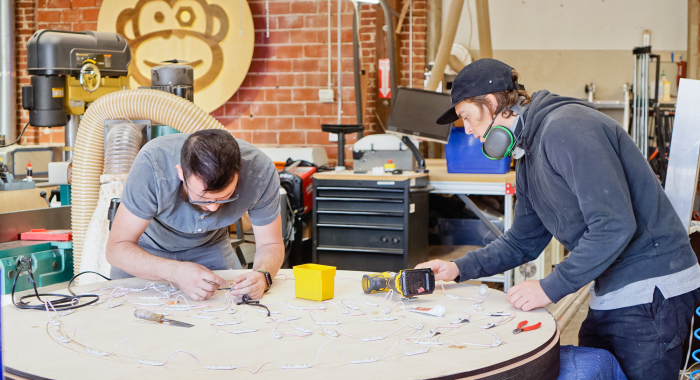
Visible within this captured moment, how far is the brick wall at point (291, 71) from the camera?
16.5 ft

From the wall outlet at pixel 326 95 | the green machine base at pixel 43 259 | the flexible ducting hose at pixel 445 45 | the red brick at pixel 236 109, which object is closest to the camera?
the green machine base at pixel 43 259

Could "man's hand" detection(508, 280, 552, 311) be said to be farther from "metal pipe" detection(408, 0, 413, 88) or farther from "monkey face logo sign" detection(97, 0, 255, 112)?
"metal pipe" detection(408, 0, 413, 88)

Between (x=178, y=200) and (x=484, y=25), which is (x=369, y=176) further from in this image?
(x=484, y=25)

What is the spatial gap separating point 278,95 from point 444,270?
12.1 feet

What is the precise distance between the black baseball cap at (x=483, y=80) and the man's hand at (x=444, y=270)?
48cm

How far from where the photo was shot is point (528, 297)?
1504mm

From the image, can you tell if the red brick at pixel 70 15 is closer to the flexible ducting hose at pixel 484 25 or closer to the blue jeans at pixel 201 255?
the flexible ducting hose at pixel 484 25

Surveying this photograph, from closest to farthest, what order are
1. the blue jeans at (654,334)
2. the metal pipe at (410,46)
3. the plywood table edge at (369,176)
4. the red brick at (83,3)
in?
the blue jeans at (654,334) → the plywood table edge at (369,176) → the red brick at (83,3) → the metal pipe at (410,46)

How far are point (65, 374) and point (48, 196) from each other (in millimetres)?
2397

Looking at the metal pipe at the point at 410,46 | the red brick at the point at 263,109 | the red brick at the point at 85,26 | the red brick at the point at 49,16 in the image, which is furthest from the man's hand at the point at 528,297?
the red brick at the point at 49,16

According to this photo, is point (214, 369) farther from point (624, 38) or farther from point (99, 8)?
point (624, 38)

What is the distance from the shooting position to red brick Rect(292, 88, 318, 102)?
16.8 ft

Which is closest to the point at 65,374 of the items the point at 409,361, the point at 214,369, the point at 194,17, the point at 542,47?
the point at 214,369

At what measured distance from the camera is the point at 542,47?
6363 millimetres
